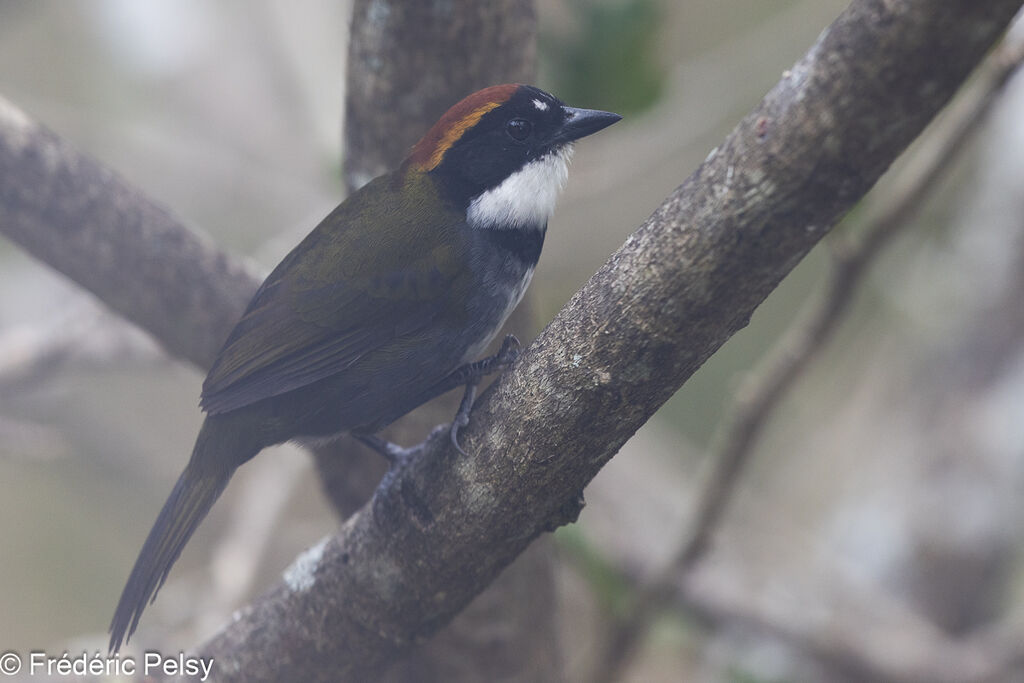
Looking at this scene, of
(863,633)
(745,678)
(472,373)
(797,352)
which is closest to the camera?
(472,373)

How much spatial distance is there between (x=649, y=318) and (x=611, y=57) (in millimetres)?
2083

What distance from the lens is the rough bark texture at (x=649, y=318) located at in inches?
51.3

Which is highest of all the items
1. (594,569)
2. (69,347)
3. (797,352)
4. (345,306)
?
(345,306)

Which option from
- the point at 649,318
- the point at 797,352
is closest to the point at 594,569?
the point at 797,352

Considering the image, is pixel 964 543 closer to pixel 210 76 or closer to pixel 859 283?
pixel 859 283

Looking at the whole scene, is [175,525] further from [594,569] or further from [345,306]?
[594,569]

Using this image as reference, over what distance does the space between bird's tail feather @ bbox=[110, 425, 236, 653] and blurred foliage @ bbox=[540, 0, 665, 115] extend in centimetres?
185

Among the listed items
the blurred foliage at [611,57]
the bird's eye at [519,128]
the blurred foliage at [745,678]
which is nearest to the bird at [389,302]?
the bird's eye at [519,128]

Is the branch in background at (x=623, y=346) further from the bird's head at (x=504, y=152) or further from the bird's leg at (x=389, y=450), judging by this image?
the bird's head at (x=504, y=152)

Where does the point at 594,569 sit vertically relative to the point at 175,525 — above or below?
below

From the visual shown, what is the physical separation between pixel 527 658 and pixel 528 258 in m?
1.44

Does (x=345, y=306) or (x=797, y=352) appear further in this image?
(x=797, y=352)

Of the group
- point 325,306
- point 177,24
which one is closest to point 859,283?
point 325,306

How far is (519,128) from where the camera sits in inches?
102
